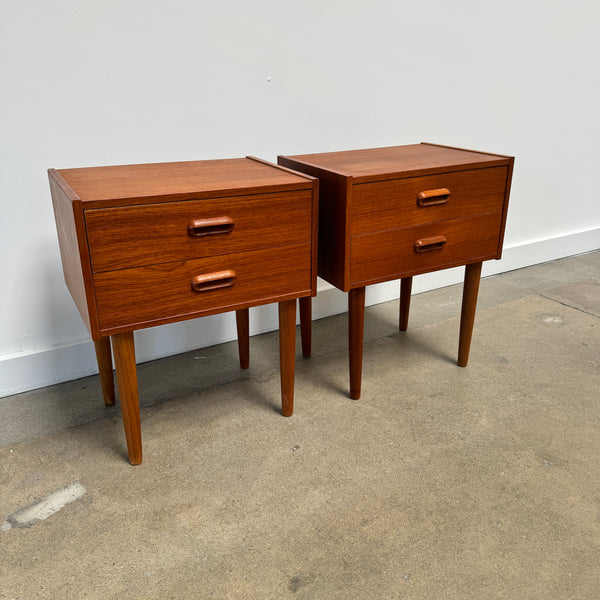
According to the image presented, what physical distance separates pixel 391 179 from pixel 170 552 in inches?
36.5

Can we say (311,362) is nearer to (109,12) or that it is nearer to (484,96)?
(109,12)

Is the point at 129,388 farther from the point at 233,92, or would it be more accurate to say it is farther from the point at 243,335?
the point at 233,92

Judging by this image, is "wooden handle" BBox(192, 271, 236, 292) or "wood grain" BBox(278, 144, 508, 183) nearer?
"wooden handle" BBox(192, 271, 236, 292)

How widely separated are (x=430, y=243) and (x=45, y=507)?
1072 millimetres

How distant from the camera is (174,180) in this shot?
1229 millimetres

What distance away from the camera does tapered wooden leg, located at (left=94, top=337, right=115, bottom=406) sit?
146cm

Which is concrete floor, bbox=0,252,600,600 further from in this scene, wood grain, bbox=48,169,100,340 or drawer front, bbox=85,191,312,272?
drawer front, bbox=85,191,312,272

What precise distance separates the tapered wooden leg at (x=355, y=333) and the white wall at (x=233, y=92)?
0.53m

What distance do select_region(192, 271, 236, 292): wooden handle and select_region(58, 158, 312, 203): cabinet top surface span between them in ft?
0.57

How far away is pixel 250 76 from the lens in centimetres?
171

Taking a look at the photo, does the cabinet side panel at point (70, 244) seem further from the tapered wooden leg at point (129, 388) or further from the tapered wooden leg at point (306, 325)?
the tapered wooden leg at point (306, 325)

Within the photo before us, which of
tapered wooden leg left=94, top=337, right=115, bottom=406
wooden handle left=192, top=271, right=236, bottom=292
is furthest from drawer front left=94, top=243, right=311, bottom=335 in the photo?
tapered wooden leg left=94, top=337, right=115, bottom=406

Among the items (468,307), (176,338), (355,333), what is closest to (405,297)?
(468,307)

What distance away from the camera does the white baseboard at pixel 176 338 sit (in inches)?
63.7
